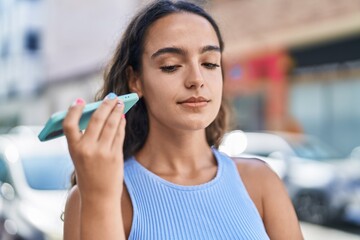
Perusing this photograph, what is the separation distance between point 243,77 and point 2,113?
29.4 metres

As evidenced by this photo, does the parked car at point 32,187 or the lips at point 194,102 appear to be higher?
the lips at point 194,102

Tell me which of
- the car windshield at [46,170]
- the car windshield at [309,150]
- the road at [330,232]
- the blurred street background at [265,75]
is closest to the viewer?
the car windshield at [46,170]

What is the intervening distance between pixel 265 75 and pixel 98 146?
1773cm

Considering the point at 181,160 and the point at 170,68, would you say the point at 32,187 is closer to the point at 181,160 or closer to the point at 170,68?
the point at 181,160

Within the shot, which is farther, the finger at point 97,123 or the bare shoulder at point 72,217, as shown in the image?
the bare shoulder at point 72,217

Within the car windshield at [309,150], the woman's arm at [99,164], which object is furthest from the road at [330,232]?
the woman's arm at [99,164]

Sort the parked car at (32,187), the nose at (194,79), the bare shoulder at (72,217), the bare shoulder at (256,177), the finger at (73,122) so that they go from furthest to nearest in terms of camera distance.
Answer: the parked car at (32,187) < the bare shoulder at (256,177) < the nose at (194,79) < the bare shoulder at (72,217) < the finger at (73,122)

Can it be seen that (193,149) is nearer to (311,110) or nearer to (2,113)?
(311,110)

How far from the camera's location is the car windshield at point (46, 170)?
603cm

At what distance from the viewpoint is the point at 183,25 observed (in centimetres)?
178

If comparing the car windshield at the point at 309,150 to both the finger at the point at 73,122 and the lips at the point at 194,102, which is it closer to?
the lips at the point at 194,102

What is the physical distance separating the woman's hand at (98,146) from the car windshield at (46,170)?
4.62m

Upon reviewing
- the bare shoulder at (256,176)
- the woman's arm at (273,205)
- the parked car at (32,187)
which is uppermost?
the bare shoulder at (256,176)

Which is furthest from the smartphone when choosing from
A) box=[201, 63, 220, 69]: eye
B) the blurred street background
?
the blurred street background
